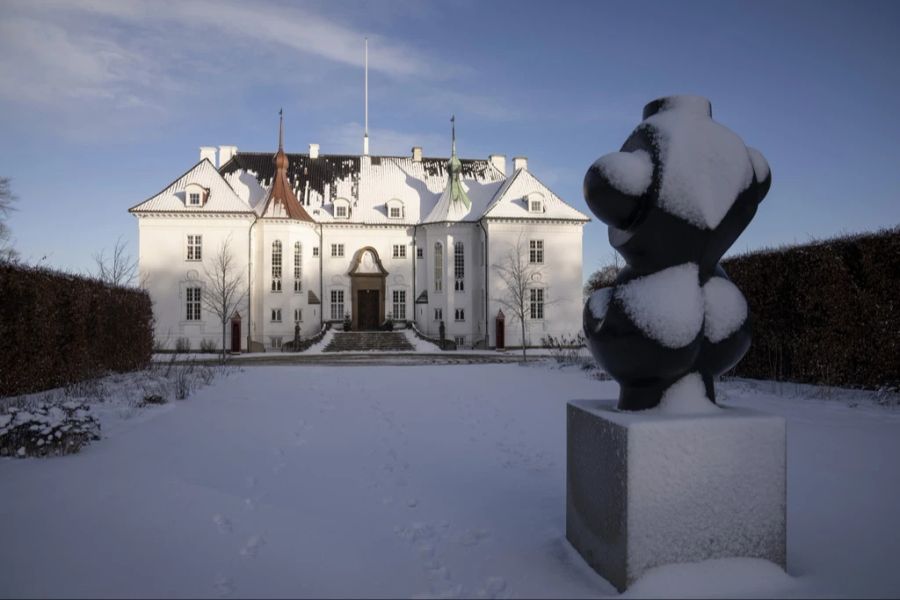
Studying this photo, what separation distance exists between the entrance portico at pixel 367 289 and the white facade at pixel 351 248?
0.06 meters

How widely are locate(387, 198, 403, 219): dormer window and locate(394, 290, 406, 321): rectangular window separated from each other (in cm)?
485

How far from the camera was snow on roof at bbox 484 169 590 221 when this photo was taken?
32594mm

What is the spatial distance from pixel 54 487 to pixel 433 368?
13.9 m

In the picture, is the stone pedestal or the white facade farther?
the white facade

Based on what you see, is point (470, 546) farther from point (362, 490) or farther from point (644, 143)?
point (644, 143)

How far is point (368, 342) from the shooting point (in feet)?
103

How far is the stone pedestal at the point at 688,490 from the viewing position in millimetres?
2963

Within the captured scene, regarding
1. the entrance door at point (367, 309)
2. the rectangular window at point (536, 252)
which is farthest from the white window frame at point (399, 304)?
the rectangular window at point (536, 252)

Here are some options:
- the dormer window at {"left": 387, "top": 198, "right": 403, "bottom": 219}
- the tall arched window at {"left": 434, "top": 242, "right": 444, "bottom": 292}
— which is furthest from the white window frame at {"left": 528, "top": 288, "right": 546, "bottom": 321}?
the dormer window at {"left": 387, "top": 198, "right": 403, "bottom": 219}

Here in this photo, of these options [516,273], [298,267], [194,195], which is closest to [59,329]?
[194,195]

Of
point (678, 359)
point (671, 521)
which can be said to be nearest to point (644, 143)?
point (678, 359)

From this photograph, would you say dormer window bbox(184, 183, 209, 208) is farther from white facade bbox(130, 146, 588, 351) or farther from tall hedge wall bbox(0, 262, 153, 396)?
tall hedge wall bbox(0, 262, 153, 396)

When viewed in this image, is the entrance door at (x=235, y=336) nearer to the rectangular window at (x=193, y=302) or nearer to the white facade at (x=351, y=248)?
the white facade at (x=351, y=248)

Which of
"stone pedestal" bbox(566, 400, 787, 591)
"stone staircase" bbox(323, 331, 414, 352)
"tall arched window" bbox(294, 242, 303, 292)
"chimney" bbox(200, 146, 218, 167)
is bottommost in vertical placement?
"stone staircase" bbox(323, 331, 414, 352)
